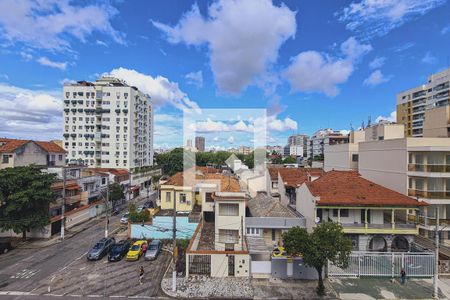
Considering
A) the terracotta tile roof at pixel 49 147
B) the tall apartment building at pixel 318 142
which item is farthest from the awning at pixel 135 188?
the tall apartment building at pixel 318 142

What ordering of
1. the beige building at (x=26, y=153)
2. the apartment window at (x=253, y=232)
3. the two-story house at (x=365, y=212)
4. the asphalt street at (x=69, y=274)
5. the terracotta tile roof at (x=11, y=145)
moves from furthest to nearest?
the beige building at (x=26, y=153)
the terracotta tile roof at (x=11, y=145)
the apartment window at (x=253, y=232)
the two-story house at (x=365, y=212)
the asphalt street at (x=69, y=274)

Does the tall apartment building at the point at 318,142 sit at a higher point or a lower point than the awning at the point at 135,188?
higher

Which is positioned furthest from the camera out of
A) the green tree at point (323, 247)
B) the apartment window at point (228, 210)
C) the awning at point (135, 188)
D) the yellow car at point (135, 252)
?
the awning at point (135, 188)

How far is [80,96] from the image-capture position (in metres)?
62.1

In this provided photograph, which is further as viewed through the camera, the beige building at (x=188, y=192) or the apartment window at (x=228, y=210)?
the beige building at (x=188, y=192)

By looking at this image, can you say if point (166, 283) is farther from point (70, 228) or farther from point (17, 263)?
point (70, 228)

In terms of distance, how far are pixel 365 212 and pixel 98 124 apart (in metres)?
60.9

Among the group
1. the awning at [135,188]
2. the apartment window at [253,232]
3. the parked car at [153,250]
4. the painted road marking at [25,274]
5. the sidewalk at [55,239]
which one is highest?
the apartment window at [253,232]

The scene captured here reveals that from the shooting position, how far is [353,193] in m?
21.2

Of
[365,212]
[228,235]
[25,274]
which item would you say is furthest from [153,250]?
[365,212]

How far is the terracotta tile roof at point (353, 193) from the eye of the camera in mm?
20172

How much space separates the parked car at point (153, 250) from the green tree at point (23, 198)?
38.4ft

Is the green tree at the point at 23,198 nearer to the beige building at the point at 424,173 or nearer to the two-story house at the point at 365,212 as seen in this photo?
the two-story house at the point at 365,212

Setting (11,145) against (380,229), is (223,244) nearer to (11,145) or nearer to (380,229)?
(380,229)
